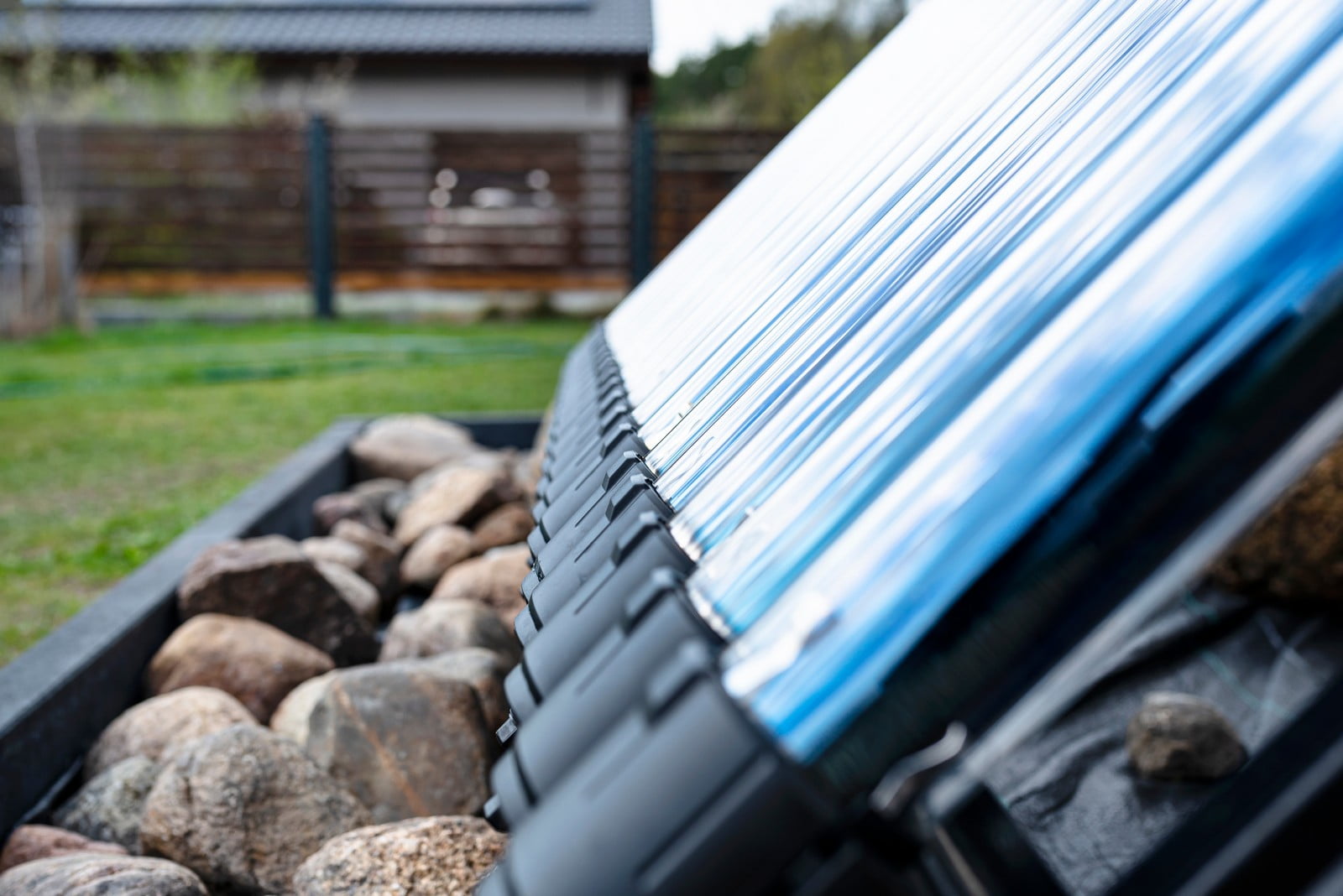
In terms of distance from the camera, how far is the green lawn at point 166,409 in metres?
3.68

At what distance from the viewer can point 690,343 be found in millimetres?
1471

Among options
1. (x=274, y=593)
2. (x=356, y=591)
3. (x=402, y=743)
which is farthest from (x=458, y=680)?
(x=356, y=591)

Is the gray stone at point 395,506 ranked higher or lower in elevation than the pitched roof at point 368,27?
lower

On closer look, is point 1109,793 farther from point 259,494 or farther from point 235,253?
point 235,253

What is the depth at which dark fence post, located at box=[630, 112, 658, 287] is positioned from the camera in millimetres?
13188

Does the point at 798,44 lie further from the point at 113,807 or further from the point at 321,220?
the point at 113,807

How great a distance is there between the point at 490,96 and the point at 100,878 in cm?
1701

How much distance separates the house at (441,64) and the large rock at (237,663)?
47.9 feet

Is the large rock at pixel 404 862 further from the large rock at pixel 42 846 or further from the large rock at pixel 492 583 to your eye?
the large rock at pixel 492 583

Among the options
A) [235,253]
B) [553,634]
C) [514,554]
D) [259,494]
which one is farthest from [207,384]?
[553,634]

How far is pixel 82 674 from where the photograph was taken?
215 cm

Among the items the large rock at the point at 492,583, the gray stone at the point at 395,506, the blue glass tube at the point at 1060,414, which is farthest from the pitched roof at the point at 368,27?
the blue glass tube at the point at 1060,414

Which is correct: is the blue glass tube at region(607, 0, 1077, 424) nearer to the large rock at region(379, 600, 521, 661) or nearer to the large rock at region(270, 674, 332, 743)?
the large rock at region(379, 600, 521, 661)

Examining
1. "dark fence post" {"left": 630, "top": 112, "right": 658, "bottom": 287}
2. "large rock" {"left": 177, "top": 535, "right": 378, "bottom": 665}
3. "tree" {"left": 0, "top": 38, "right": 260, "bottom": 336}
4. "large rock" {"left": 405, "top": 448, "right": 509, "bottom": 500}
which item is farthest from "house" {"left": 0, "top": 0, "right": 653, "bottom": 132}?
"large rock" {"left": 177, "top": 535, "right": 378, "bottom": 665}
